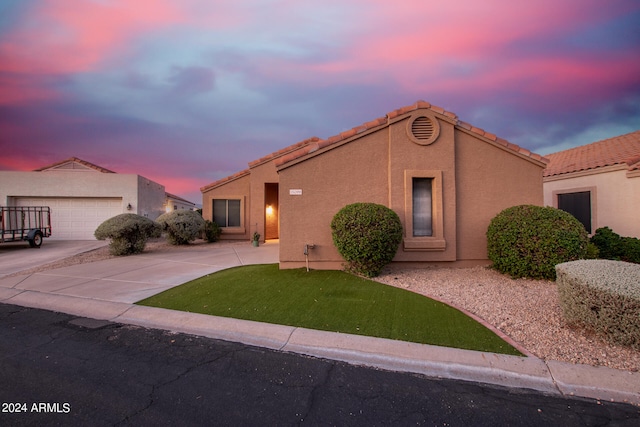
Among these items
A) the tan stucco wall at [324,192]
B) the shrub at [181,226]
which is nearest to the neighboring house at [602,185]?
the tan stucco wall at [324,192]

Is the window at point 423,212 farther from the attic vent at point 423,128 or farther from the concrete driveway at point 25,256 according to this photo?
the concrete driveway at point 25,256

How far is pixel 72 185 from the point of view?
16531 millimetres

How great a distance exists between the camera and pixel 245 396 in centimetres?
300

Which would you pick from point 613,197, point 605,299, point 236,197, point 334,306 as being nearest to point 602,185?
point 613,197

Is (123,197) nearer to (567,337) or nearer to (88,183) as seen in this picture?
(88,183)

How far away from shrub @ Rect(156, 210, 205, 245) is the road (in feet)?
34.1

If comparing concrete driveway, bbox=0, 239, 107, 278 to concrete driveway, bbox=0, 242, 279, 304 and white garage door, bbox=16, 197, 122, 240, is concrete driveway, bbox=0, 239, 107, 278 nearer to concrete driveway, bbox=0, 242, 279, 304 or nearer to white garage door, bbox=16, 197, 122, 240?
concrete driveway, bbox=0, 242, 279, 304

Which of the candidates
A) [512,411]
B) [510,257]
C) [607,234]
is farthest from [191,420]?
[607,234]

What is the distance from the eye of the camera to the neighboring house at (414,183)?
27.4 feet

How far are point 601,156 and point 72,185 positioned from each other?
26516 mm

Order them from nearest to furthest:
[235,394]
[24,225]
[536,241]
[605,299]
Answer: [235,394] → [605,299] → [536,241] → [24,225]

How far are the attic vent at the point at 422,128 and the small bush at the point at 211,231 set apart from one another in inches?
455

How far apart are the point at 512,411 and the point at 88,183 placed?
20.9 metres

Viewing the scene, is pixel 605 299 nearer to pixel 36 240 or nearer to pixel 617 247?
pixel 617 247
